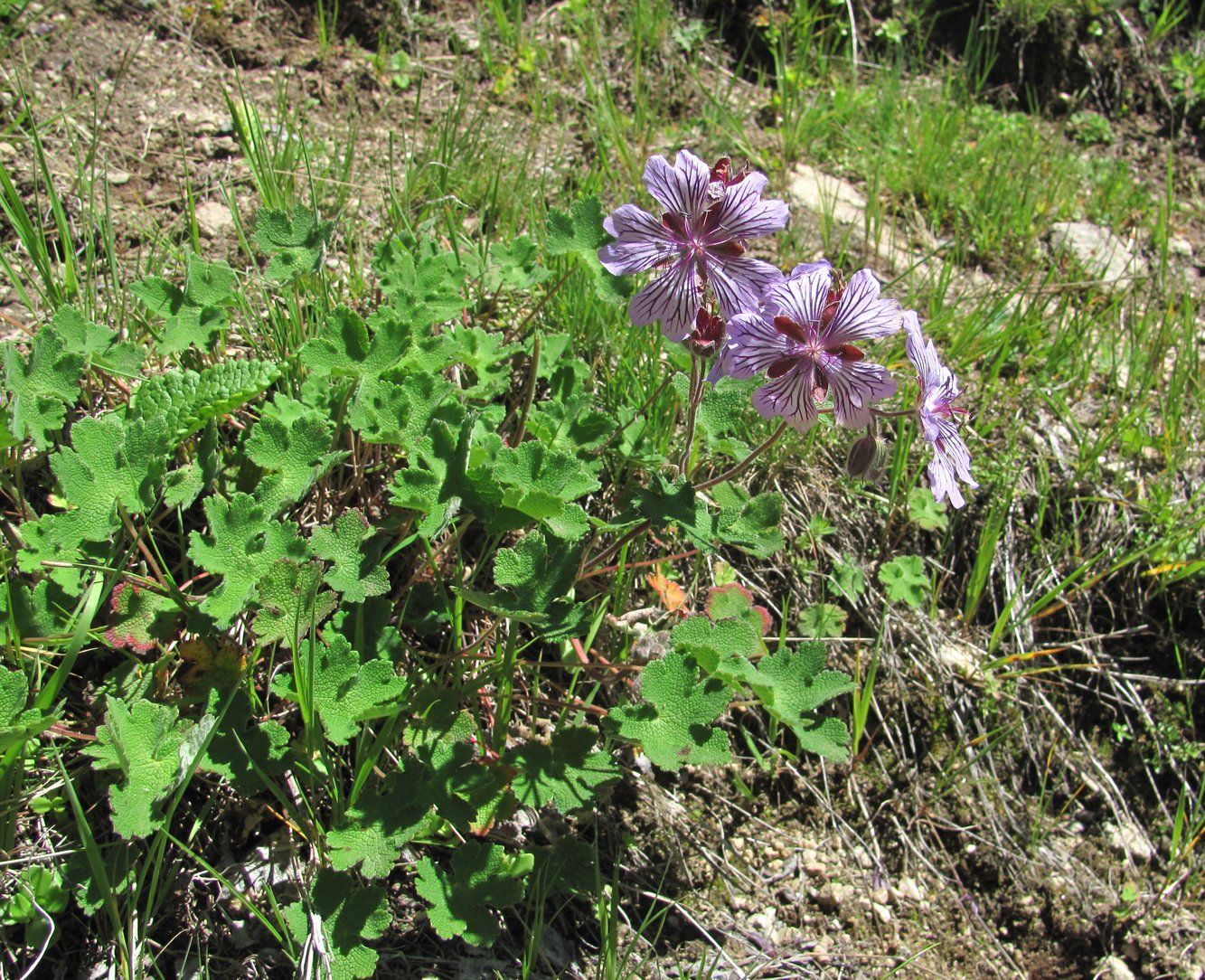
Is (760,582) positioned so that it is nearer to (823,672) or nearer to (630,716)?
(823,672)

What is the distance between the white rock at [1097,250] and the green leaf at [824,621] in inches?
79.1

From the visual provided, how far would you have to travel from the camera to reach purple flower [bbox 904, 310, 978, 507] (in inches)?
77.2

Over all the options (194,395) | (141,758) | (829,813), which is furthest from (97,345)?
(829,813)

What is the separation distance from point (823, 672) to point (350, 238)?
1.92 metres

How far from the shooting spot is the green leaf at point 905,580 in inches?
117

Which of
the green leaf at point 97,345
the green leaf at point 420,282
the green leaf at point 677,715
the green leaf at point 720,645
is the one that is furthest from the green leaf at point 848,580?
the green leaf at point 97,345

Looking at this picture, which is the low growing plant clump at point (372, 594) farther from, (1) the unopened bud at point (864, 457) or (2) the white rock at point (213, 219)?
(2) the white rock at point (213, 219)

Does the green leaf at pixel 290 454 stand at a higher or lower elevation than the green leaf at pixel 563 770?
higher

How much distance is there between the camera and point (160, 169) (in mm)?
3312

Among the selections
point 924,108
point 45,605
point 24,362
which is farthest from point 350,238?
point 924,108

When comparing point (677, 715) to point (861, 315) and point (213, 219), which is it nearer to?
point (861, 315)

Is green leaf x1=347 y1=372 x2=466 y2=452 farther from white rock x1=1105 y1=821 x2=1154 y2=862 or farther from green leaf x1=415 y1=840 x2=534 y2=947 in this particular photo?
white rock x1=1105 y1=821 x2=1154 y2=862

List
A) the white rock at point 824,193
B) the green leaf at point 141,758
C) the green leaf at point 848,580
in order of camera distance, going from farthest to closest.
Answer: the white rock at point 824,193 < the green leaf at point 848,580 < the green leaf at point 141,758

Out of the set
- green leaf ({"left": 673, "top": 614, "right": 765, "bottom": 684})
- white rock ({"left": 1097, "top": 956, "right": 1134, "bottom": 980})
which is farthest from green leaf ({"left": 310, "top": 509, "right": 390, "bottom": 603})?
white rock ({"left": 1097, "top": 956, "right": 1134, "bottom": 980})
